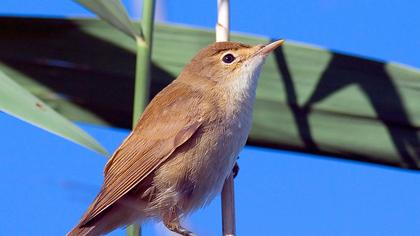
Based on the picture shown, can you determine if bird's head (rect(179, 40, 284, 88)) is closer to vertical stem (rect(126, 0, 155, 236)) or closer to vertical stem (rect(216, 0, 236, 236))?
vertical stem (rect(216, 0, 236, 236))

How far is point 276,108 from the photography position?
6.25 ft

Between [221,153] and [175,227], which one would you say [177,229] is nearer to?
[175,227]

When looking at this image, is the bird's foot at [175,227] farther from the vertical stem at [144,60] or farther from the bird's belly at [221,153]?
the vertical stem at [144,60]

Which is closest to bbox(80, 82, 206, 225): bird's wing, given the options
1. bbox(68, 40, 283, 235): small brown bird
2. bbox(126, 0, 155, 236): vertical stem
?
bbox(68, 40, 283, 235): small brown bird

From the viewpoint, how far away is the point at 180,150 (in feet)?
6.55

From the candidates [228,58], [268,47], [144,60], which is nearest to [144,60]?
[144,60]

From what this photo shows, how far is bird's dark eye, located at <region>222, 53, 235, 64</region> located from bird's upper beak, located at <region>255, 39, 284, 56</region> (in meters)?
0.13

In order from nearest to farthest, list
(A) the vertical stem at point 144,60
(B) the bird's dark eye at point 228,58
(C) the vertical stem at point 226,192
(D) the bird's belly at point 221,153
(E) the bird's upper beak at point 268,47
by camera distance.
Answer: (A) the vertical stem at point 144,60 → (C) the vertical stem at point 226,192 → (E) the bird's upper beak at point 268,47 → (D) the bird's belly at point 221,153 → (B) the bird's dark eye at point 228,58

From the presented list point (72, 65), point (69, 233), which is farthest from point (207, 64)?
point (69, 233)

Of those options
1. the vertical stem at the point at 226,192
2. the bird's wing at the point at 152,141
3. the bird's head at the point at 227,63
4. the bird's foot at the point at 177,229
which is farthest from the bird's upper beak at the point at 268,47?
the bird's foot at the point at 177,229

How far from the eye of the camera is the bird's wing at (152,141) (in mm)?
1923

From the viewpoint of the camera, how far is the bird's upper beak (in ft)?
5.95

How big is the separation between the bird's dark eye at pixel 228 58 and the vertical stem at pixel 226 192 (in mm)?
182

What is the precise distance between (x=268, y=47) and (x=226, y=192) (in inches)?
16.0
